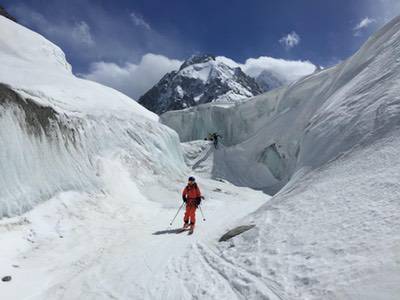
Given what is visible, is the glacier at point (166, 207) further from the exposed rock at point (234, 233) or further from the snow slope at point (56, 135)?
the exposed rock at point (234, 233)

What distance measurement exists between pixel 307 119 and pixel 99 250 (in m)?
22.4

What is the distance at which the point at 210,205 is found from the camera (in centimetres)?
1895

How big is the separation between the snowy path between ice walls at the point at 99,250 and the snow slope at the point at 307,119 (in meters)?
5.12

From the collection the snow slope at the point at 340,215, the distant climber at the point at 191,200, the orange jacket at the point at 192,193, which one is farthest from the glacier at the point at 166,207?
the orange jacket at the point at 192,193

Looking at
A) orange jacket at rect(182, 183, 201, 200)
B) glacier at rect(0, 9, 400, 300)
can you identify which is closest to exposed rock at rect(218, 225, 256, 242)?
glacier at rect(0, 9, 400, 300)

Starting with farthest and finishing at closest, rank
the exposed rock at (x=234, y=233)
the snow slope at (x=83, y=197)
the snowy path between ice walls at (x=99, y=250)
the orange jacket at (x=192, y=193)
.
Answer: the orange jacket at (x=192, y=193), the exposed rock at (x=234, y=233), the snow slope at (x=83, y=197), the snowy path between ice walls at (x=99, y=250)

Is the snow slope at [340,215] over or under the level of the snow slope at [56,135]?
under

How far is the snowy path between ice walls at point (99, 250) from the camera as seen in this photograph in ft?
23.2

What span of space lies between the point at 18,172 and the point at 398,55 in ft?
Answer: 50.1

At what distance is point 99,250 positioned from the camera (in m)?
10.1

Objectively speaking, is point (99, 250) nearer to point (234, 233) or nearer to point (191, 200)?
point (191, 200)

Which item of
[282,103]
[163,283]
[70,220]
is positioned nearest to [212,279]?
[163,283]

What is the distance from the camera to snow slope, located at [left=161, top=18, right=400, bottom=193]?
43.3 feet

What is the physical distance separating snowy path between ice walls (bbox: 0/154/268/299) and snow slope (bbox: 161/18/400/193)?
16.8ft
